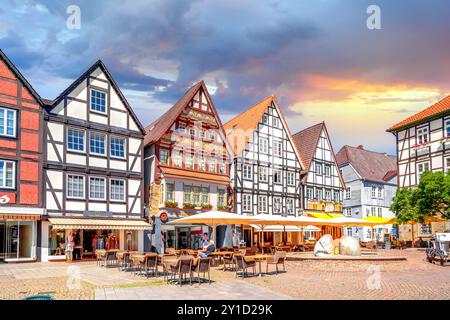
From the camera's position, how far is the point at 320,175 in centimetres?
4641

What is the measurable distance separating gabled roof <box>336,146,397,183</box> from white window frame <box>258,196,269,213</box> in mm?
17578

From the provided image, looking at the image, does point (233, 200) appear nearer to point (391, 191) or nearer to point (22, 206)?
point (22, 206)

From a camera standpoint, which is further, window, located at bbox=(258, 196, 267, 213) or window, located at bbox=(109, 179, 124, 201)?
window, located at bbox=(258, 196, 267, 213)

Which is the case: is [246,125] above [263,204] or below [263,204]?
above

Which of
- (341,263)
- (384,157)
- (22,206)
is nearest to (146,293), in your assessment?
(341,263)

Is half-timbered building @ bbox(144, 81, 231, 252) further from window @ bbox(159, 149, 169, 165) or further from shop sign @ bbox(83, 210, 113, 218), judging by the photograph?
shop sign @ bbox(83, 210, 113, 218)

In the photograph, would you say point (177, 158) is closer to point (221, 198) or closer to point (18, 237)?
point (221, 198)

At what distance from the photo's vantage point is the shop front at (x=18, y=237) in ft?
86.0

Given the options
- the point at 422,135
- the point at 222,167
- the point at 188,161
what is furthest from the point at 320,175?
the point at 188,161

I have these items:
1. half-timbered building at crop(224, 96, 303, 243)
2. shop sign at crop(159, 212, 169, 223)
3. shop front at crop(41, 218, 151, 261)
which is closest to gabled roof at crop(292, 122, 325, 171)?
half-timbered building at crop(224, 96, 303, 243)

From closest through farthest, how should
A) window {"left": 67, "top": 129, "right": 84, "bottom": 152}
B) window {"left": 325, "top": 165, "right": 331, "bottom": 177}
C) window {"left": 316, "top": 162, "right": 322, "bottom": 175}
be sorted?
window {"left": 67, "top": 129, "right": 84, "bottom": 152} < window {"left": 316, "top": 162, "right": 322, "bottom": 175} < window {"left": 325, "top": 165, "right": 331, "bottom": 177}

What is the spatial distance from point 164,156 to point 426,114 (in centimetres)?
2577

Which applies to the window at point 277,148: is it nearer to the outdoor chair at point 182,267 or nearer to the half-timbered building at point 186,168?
the half-timbered building at point 186,168

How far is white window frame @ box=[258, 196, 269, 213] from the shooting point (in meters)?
40.9
